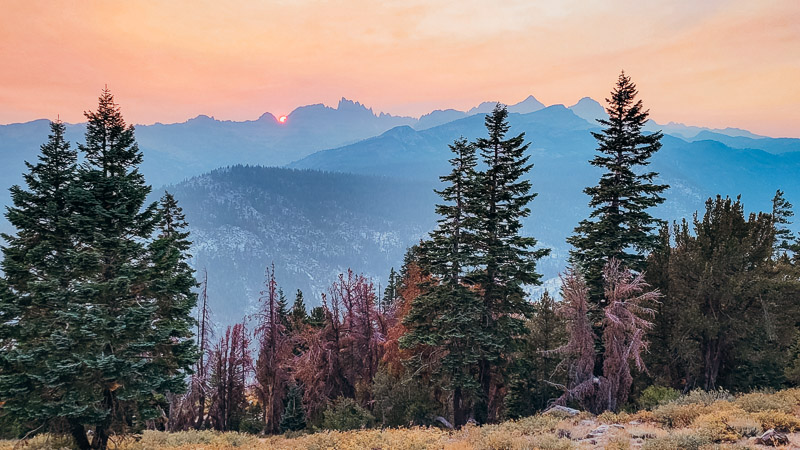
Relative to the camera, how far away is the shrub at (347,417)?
1045 inches

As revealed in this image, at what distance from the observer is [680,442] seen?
416 inches

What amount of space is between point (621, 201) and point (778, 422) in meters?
15.9

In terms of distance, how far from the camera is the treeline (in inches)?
622

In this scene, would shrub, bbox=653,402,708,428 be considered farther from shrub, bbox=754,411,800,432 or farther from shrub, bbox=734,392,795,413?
shrub, bbox=754,411,800,432

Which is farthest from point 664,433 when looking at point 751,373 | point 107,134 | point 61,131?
point 61,131

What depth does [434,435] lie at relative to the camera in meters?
15.9

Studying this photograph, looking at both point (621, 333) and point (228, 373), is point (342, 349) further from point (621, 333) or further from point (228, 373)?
point (621, 333)

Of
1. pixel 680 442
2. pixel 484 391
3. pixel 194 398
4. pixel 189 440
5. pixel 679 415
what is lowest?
pixel 194 398

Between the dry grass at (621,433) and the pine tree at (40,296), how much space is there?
2.12 m

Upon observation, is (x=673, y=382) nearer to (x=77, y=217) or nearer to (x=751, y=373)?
(x=751, y=373)

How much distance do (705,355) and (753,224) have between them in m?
8.46

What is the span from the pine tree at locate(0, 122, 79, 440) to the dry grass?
212cm

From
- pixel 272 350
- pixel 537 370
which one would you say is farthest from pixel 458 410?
pixel 272 350

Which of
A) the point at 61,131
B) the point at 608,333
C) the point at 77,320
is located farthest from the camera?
the point at 608,333
